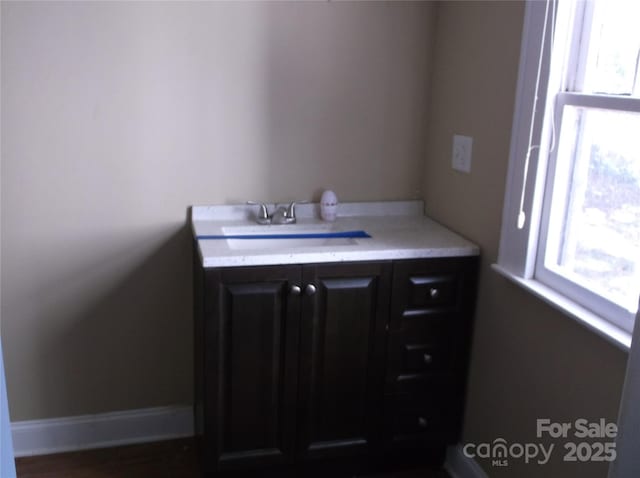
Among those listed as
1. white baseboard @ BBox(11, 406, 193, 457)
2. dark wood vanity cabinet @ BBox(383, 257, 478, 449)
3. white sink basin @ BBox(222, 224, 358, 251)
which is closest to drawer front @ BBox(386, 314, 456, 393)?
dark wood vanity cabinet @ BBox(383, 257, 478, 449)

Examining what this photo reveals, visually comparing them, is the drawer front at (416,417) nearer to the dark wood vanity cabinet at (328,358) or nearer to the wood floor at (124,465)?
the dark wood vanity cabinet at (328,358)

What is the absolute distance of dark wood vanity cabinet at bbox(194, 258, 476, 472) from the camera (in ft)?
6.64

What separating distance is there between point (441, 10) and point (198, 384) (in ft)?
5.26

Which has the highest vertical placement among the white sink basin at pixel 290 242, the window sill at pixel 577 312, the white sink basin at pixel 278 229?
the white sink basin at pixel 278 229

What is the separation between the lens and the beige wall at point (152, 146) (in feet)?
7.14

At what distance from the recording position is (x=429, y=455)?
2389mm

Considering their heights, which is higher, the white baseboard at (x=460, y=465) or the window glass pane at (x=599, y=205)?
the window glass pane at (x=599, y=205)

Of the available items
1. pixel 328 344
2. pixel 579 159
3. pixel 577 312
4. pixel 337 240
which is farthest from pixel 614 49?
pixel 328 344

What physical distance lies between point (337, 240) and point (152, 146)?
2.39 ft

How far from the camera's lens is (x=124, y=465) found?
2379 mm

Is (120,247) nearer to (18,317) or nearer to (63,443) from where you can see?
(18,317)

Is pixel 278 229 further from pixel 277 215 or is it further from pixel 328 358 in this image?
pixel 328 358

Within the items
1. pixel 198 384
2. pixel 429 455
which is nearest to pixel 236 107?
pixel 198 384

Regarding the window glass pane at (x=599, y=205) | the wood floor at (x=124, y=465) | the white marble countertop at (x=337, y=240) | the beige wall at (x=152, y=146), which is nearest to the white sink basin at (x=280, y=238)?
the white marble countertop at (x=337, y=240)
